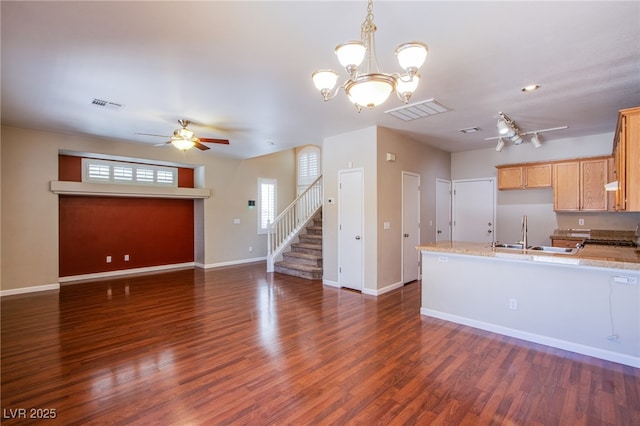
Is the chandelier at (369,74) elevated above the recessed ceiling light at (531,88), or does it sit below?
below

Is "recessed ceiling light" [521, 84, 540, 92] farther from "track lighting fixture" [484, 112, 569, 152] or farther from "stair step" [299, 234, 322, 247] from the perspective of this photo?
"stair step" [299, 234, 322, 247]

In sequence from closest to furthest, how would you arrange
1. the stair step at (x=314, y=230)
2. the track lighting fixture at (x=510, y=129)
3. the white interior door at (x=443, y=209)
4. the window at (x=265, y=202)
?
the track lighting fixture at (x=510, y=129), the white interior door at (x=443, y=209), the stair step at (x=314, y=230), the window at (x=265, y=202)

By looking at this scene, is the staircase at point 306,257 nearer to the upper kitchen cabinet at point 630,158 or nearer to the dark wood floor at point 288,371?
the dark wood floor at point 288,371

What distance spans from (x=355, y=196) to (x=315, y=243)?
86.4 inches

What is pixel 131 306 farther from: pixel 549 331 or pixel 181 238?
pixel 549 331

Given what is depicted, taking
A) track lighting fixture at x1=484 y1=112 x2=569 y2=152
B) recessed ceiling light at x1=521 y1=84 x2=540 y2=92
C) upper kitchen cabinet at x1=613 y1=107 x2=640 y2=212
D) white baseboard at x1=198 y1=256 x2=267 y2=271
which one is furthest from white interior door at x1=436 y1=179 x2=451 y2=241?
white baseboard at x1=198 y1=256 x2=267 y2=271

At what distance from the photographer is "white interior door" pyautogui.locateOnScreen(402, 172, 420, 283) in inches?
232

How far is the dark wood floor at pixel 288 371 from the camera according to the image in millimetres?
2203

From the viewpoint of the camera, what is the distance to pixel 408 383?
8.43ft

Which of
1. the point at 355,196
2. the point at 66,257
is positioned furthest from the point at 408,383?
the point at 66,257

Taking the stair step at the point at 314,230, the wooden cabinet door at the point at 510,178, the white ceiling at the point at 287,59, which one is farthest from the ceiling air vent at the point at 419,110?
the stair step at the point at 314,230

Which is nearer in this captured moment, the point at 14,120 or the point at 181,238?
the point at 14,120

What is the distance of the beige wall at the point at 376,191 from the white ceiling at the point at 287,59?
0.65 meters

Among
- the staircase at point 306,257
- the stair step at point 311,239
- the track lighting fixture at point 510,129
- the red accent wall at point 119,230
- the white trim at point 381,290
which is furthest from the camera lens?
the stair step at point 311,239
